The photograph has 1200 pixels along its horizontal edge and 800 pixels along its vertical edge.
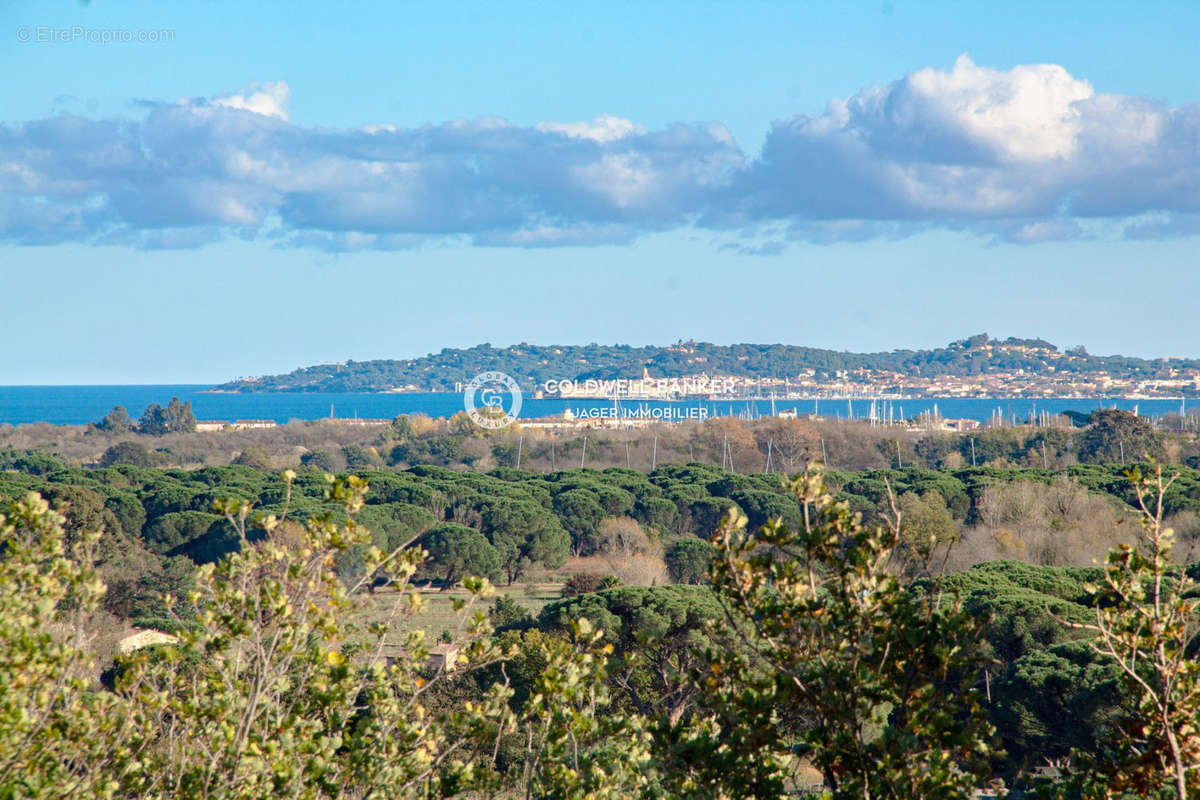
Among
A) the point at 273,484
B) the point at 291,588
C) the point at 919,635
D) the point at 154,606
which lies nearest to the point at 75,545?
the point at 291,588

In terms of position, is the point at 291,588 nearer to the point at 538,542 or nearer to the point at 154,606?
the point at 154,606

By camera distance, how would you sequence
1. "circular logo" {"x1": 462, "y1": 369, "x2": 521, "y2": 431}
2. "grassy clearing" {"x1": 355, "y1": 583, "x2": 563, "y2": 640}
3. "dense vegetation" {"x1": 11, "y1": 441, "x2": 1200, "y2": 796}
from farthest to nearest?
"circular logo" {"x1": 462, "y1": 369, "x2": 521, "y2": 431}
"grassy clearing" {"x1": 355, "y1": 583, "x2": 563, "y2": 640}
"dense vegetation" {"x1": 11, "y1": 441, "x2": 1200, "y2": 796}

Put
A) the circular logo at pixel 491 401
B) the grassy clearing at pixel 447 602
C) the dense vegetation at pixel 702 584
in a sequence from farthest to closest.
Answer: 1. the circular logo at pixel 491 401
2. the grassy clearing at pixel 447 602
3. the dense vegetation at pixel 702 584

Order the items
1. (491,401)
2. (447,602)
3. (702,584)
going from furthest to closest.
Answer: (491,401) < (447,602) < (702,584)

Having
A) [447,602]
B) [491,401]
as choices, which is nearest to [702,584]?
[447,602]

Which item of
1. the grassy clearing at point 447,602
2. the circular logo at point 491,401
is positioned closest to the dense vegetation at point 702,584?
the grassy clearing at point 447,602

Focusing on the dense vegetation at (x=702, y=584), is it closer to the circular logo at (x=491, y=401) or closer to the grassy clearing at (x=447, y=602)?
the grassy clearing at (x=447, y=602)

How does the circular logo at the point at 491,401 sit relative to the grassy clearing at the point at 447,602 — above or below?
above

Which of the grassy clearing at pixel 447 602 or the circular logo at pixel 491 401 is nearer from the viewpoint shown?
the grassy clearing at pixel 447 602

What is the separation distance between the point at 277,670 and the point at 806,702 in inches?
82.0

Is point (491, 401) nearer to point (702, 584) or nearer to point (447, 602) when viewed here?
point (447, 602)

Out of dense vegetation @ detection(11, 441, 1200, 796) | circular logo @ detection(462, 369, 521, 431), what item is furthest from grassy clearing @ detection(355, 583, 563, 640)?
circular logo @ detection(462, 369, 521, 431)

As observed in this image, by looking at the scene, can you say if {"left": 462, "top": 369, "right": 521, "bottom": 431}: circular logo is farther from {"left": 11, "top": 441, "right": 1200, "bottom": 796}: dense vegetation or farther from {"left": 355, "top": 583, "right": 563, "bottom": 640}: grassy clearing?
{"left": 355, "top": 583, "right": 563, "bottom": 640}: grassy clearing

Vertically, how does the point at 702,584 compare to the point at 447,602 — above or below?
above
